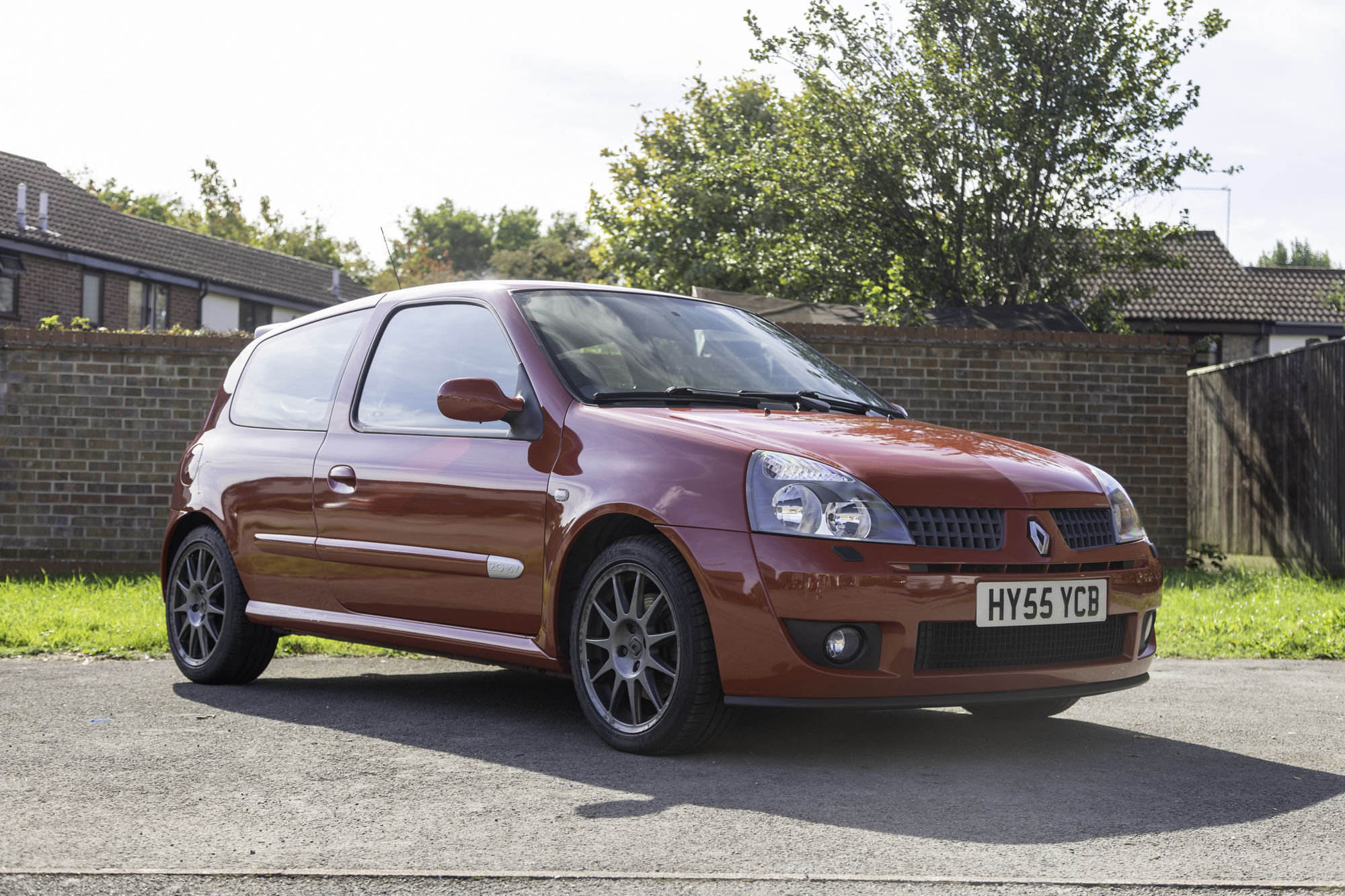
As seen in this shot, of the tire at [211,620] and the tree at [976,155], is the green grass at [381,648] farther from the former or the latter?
the tree at [976,155]

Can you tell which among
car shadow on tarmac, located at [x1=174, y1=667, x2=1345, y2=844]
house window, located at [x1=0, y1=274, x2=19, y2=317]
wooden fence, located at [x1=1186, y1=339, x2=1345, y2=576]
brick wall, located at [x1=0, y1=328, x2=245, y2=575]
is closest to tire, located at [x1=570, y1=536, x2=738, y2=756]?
car shadow on tarmac, located at [x1=174, y1=667, x2=1345, y2=844]

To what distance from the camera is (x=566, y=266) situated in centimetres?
5391

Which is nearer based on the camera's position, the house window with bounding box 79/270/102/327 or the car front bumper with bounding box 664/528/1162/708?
the car front bumper with bounding box 664/528/1162/708

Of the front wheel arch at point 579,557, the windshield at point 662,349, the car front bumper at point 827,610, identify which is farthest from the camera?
the windshield at point 662,349

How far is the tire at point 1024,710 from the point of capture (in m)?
5.26

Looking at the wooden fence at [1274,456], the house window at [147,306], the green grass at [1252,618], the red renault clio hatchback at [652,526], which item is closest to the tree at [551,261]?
the house window at [147,306]

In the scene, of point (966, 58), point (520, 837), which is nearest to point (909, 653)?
point (520, 837)

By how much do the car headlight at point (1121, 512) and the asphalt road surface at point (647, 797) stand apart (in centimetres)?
73

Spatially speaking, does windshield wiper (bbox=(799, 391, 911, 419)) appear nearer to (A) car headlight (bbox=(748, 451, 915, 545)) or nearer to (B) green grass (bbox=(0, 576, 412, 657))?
(A) car headlight (bbox=(748, 451, 915, 545))

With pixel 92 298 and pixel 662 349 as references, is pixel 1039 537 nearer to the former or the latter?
pixel 662 349

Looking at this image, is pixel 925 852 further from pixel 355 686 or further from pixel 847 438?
pixel 355 686

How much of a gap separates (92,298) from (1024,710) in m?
36.5

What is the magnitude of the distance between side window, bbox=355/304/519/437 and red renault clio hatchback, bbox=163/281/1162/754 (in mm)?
12

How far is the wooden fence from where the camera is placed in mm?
11195
